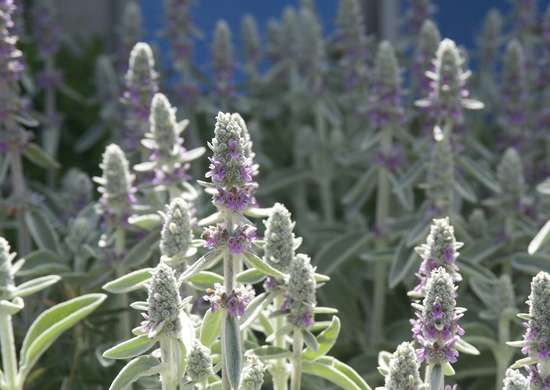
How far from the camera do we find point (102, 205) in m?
3.26

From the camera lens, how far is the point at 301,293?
2.44m

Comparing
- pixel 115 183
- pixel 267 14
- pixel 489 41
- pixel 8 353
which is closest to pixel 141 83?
pixel 115 183

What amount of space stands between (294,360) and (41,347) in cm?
73

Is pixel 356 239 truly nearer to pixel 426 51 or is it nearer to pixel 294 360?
pixel 426 51

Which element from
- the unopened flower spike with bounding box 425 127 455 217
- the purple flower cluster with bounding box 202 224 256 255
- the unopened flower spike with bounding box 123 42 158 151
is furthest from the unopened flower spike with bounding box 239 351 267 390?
the unopened flower spike with bounding box 123 42 158 151

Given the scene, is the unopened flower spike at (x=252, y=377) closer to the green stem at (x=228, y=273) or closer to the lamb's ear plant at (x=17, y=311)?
the green stem at (x=228, y=273)

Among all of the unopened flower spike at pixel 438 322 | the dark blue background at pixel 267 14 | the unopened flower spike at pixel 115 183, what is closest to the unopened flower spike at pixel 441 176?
the unopened flower spike at pixel 115 183

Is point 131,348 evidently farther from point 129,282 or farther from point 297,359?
point 297,359

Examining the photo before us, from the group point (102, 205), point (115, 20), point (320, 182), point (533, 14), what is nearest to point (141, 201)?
point (102, 205)

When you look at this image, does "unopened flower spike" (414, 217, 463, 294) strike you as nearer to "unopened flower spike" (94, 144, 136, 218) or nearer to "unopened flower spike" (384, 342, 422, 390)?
"unopened flower spike" (384, 342, 422, 390)

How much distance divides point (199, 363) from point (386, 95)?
5.82 feet

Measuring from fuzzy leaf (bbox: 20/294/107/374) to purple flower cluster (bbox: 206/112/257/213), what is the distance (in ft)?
2.22

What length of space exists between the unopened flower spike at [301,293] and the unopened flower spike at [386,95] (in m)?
1.42

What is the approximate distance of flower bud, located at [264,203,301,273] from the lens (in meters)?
2.41
